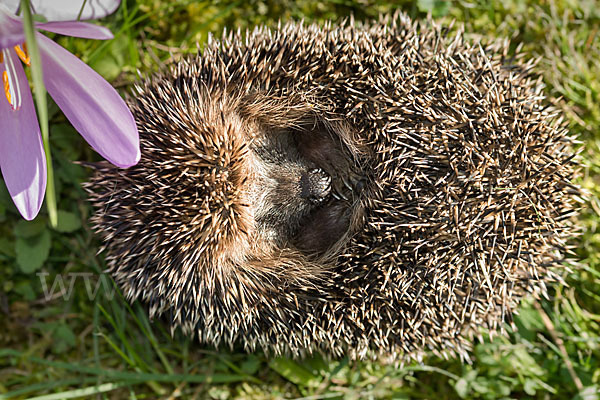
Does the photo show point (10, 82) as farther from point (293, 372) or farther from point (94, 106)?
point (293, 372)

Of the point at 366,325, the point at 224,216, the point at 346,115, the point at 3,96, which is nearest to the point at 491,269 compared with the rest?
the point at 366,325

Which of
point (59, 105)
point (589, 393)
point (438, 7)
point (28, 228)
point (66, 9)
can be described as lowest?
point (589, 393)

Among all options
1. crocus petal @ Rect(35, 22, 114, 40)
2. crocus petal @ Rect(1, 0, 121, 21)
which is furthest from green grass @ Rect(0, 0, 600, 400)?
crocus petal @ Rect(35, 22, 114, 40)

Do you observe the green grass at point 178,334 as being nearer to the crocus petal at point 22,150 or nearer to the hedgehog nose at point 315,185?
the crocus petal at point 22,150

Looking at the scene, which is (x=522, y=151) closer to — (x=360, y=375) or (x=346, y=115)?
(x=346, y=115)

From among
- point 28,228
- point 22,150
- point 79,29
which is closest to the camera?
point 79,29

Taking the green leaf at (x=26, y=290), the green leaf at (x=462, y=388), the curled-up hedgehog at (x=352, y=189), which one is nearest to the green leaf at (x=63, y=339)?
the green leaf at (x=26, y=290)

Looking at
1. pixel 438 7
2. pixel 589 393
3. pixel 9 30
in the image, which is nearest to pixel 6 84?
pixel 9 30

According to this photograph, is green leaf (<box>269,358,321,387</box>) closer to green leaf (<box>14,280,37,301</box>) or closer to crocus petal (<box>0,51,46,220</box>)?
green leaf (<box>14,280,37,301</box>)
